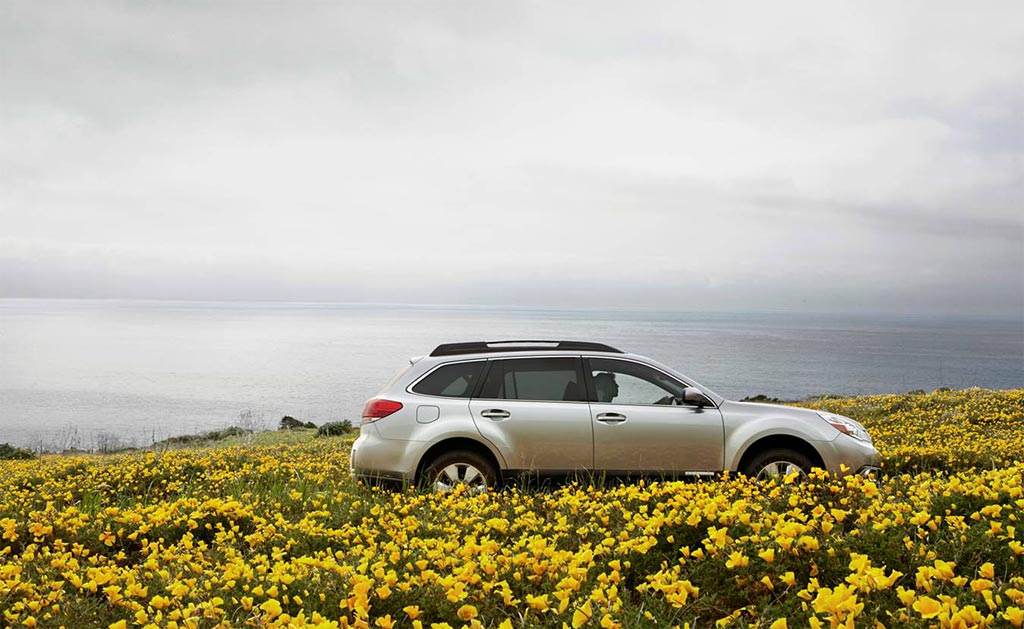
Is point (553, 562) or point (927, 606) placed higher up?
point (927, 606)

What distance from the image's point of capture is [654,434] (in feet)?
27.5

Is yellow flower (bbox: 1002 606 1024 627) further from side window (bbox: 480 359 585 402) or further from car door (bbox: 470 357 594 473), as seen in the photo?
side window (bbox: 480 359 585 402)

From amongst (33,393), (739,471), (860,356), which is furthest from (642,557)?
(860,356)

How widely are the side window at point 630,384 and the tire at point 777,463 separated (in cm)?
112

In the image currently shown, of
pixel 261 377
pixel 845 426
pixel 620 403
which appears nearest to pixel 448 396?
pixel 620 403

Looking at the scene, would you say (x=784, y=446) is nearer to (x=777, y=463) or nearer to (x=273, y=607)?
(x=777, y=463)

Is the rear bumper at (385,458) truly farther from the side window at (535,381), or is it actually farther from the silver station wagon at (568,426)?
the side window at (535,381)

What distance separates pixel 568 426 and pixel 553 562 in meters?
4.33

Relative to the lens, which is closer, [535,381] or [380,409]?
[380,409]

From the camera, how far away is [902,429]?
15.8 m

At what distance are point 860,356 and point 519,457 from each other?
464ft

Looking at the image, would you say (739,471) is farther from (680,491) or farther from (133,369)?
(133,369)

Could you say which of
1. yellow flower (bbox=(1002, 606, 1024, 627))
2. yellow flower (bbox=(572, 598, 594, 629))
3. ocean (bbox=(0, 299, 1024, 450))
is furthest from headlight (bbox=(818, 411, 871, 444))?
ocean (bbox=(0, 299, 1024, 450))

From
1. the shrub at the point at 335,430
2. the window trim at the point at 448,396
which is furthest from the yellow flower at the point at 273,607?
the shrub at the point at 335,430
